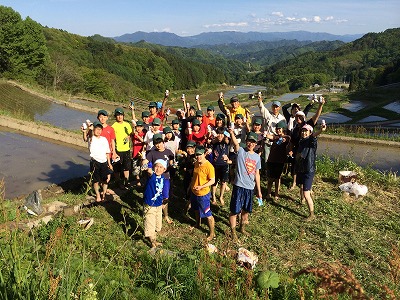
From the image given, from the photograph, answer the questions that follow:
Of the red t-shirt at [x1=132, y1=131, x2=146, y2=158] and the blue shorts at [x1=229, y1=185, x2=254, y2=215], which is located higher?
the red t-shirt at [x1=132, y1=131, x2=146, y2=158]

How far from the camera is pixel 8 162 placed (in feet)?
32.4

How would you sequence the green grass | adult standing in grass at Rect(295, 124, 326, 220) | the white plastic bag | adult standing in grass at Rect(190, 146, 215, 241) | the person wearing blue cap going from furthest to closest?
the white plastic bag, the person wearing blue cap, adult standing in grass at Rect(295, 124, 326, 220), adult standing in grass at Rect(190, 146, 215, 241), the green grass

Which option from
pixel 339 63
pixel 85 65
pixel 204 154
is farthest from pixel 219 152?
pixel 339 63

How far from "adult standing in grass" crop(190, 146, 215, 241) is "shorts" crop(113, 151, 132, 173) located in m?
2.19

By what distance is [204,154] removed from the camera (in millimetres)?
5484

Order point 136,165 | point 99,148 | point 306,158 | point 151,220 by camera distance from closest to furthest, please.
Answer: point 151,220, point 306,158, point 99,148, point 136,165

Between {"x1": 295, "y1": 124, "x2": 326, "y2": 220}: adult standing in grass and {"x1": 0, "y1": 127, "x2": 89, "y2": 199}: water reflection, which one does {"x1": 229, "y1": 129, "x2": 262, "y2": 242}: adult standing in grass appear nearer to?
{"x1": 295, "y1": 124, "x2": 326, "y2": 220}: adult standing in grass

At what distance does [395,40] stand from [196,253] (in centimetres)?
18282

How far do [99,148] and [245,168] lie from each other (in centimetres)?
277

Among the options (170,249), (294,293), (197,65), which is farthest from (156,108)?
(197,65)

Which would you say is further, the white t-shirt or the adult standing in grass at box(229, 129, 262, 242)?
the white t-shirt

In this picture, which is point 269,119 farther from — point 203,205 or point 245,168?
point 203,205

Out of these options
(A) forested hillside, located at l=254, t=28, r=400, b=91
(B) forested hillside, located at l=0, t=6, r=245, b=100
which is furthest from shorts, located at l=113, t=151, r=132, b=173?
(A) forested hillside, located at l=254, t=28, r=400, b=91

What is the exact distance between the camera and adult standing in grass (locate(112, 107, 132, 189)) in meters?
6.91
